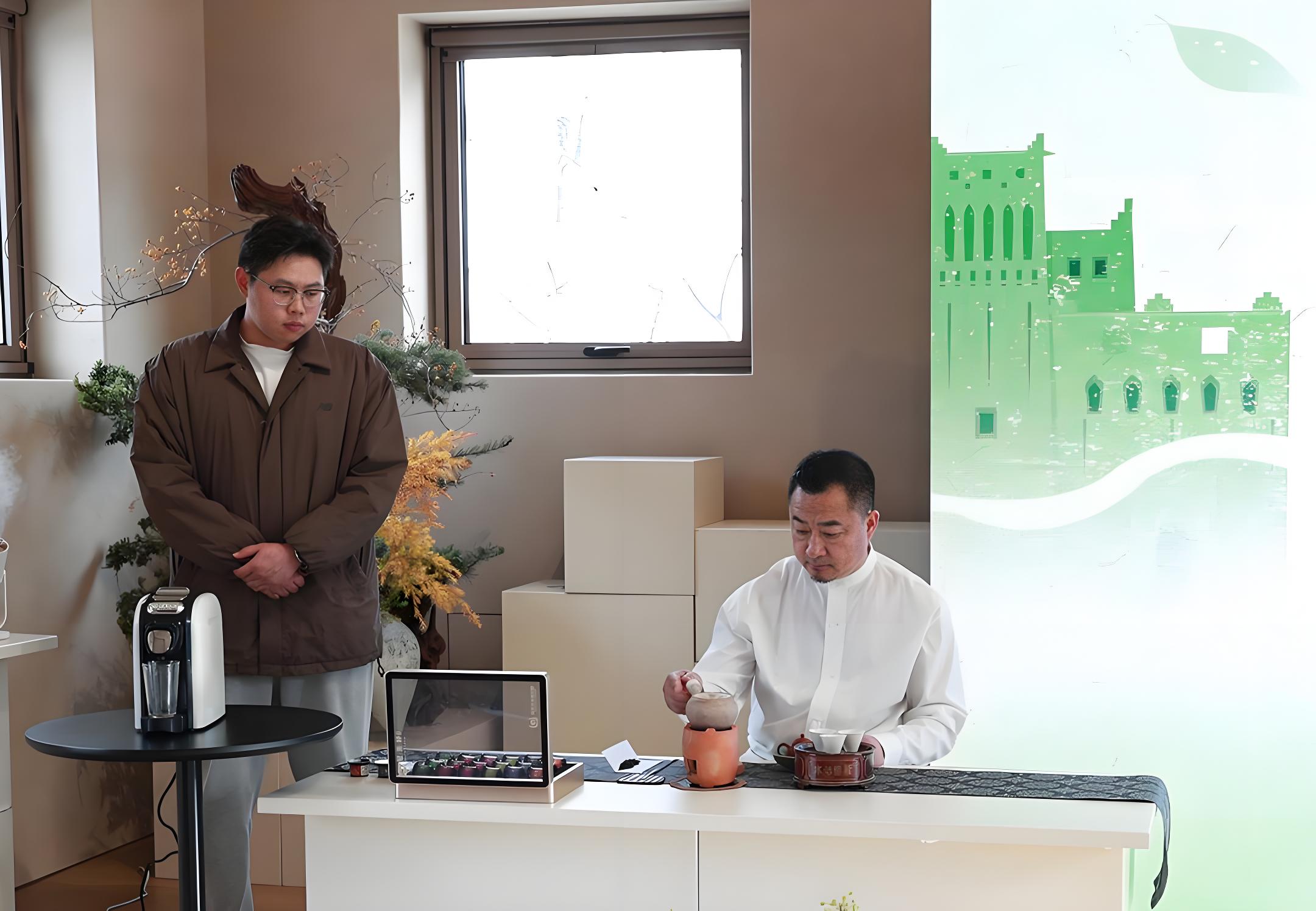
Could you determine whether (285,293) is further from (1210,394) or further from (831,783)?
(1210,394)

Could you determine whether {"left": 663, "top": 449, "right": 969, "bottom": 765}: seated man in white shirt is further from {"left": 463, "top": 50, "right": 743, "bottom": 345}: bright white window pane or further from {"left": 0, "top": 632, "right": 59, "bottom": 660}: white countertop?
{"left": 463, "top": 50, "right": 743, "bottom": 345}: bright white window pane

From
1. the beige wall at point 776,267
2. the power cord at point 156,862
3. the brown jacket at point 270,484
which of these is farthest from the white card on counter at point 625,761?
the beige wall at point 776,267

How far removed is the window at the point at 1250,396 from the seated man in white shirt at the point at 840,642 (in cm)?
90

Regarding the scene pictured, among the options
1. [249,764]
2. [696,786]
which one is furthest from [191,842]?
[696,786]

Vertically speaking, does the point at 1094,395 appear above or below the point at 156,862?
above

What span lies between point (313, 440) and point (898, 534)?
5.81 feet

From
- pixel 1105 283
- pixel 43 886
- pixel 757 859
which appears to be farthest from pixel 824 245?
pixel 43 886

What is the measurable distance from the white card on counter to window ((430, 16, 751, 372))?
7.70ft

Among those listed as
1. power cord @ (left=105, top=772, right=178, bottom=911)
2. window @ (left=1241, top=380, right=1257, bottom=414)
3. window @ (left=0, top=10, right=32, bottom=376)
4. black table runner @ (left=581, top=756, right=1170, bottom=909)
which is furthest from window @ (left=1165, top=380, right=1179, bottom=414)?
window @ (left=0, top=10, right=32, bottom=376)

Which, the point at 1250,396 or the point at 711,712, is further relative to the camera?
the point at 1250,396

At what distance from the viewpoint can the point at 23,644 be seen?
285 cm

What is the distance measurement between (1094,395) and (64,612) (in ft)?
9.38

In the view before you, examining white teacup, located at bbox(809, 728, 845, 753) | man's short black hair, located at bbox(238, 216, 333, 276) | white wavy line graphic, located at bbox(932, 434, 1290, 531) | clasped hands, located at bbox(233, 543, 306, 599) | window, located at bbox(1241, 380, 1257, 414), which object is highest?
man's short black hair, located at bbox(238, 216, 333, 276)

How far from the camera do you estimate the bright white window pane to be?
4305mm
